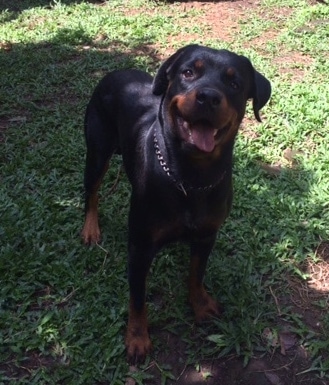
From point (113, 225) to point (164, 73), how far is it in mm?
1663

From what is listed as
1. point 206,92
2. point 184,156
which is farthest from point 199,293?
point 206,92

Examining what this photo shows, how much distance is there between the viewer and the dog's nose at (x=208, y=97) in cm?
260

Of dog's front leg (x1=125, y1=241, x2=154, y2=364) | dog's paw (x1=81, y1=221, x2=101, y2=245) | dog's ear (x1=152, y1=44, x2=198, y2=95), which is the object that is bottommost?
dog's paw (x1=81, y1=221, x2=101, y2=245)

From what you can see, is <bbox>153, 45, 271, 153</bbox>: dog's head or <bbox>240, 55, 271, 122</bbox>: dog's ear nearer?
<bbox>153, 45, 271, 153</bbox>: dog's head

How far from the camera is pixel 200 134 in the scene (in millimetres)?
2711

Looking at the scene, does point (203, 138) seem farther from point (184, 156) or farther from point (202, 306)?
point (202, 306)

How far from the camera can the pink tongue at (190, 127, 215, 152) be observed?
8.82 feet

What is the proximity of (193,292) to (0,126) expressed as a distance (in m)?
3.10

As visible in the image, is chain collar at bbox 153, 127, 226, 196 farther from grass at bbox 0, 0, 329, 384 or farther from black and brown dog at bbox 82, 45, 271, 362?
grass at bbox 0, 0, 329, 384

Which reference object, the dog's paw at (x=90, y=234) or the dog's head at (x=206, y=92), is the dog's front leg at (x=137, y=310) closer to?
the dog's head at (x=206, y=92)

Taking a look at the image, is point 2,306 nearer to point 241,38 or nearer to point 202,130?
point 202,130

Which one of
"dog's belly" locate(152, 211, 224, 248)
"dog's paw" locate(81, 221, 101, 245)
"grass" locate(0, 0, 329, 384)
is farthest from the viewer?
"dog's paw" locate(81, 221, 101, 245)

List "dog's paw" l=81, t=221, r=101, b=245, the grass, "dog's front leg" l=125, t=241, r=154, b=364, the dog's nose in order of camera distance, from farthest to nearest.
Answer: "dog's paw" l=81, t=221, r=101, b=245
the grass
"dog's front leg" l=125, t=241, r=154, b=364
the dog's nose

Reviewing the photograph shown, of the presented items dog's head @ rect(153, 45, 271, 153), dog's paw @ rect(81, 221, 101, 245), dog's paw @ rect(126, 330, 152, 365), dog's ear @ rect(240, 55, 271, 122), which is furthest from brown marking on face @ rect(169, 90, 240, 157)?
dog's paw @ rect(81, 221, 101, 245)
